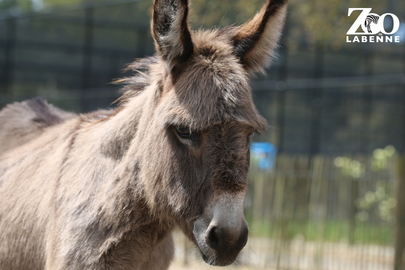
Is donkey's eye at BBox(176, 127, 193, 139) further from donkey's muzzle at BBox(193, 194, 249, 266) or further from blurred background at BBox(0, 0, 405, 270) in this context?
blurred background at BBox(0, 0, 405, 270)

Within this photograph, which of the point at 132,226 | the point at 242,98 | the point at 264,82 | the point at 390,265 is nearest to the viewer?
the point at 242,98

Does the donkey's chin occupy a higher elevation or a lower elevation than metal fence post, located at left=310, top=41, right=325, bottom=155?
higher

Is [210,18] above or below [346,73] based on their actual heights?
above

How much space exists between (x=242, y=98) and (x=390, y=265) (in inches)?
228

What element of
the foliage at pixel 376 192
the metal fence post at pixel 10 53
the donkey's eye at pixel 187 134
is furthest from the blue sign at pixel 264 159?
the metal fence post at pixel 10 53

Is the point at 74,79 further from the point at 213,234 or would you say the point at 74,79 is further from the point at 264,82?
the point at 213,234

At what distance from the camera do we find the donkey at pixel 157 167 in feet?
9.90

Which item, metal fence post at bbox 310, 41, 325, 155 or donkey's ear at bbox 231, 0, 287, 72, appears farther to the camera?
metal fence post at bbox 310, 41, 325, 155

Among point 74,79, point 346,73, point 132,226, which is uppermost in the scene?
point 132,226

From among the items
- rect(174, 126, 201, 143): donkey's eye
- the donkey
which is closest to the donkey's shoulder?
the donkey

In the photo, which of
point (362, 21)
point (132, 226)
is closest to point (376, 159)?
point (362, 21)

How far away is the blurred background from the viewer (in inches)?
353

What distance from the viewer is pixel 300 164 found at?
938cm

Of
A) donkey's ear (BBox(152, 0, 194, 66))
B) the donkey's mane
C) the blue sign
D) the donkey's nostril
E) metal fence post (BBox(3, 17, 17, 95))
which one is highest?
donkey's ear (BBox(152, 0, 194, 66))
